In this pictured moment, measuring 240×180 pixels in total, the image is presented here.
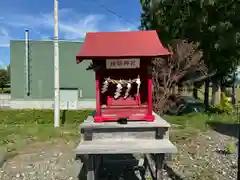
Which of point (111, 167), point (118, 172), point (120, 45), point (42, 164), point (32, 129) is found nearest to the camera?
point (120, 45)

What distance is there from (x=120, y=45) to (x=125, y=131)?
1.25 metres

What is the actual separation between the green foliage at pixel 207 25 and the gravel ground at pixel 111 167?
6.99 metres

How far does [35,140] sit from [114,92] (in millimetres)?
5502

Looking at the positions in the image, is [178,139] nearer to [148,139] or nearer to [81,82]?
[148,139]

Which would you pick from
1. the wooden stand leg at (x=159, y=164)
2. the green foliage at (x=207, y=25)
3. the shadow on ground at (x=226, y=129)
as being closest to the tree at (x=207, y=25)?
the green foliage at (x=207, y=25)

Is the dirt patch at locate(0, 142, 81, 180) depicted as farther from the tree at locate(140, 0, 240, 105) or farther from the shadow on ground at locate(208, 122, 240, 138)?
the tree at locate(140, 0, 240, 105)

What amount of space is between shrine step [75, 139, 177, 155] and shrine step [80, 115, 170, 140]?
0.07 m

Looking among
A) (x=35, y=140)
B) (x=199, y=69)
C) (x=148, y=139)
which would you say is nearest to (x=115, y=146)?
(x=148, y=139)

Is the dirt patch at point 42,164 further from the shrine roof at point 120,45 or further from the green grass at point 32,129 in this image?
the shrine roof at point 120,45

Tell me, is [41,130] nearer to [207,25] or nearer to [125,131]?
[125,131]

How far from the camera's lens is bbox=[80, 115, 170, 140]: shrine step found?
12.2 ft

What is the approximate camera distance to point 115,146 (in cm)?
352

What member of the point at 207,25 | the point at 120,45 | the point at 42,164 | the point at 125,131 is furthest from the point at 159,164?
the point at 207,25

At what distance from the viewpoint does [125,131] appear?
3.77 m
